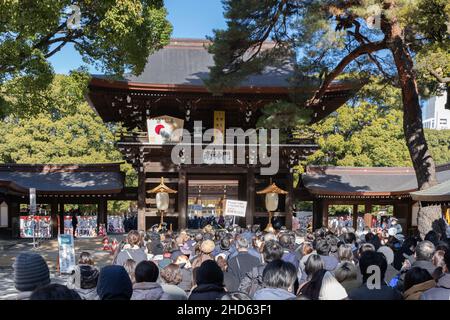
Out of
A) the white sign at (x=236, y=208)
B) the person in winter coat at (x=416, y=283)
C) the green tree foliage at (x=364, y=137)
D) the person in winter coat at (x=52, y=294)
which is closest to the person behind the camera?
the person in winter coat at (x=52, y=294)

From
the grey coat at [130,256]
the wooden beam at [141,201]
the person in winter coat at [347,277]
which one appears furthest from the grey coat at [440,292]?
the wooden beam at [141,201]

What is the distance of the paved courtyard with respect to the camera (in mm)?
10278

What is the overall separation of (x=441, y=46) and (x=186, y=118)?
1064 cm

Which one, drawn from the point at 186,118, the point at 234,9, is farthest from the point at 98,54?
the point at 186,118

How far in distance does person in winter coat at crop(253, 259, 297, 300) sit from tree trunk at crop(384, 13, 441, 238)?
7794 millimetres

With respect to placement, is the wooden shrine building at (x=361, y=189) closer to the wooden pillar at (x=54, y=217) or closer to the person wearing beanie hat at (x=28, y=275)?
the wooden pillar at (x=54, y=217)

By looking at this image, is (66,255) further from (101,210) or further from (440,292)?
(101,210)

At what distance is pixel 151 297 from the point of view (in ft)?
11.3

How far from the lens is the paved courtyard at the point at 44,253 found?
10278 mm

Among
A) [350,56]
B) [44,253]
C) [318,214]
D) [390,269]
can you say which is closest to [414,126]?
[350,56]

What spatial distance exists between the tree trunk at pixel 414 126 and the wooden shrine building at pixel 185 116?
15.1 ft

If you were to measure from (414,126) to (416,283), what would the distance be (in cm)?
779

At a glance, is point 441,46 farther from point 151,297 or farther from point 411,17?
point 151,297

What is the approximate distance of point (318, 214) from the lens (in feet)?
70.3
